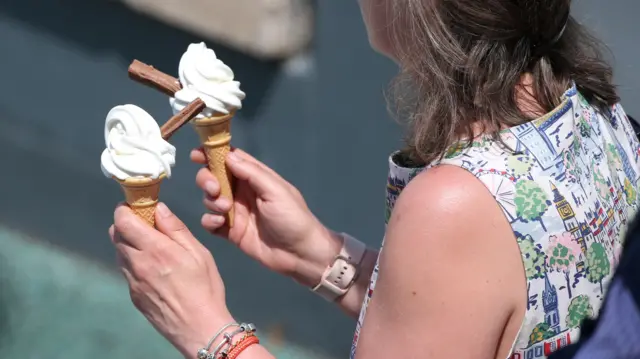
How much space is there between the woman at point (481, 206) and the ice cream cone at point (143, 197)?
0.09ft

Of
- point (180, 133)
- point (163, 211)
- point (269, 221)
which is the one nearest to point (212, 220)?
point (269, 221)

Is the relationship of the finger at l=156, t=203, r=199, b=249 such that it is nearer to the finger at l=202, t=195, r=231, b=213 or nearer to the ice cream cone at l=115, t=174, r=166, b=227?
the ice cream cone at l=115, t=174, r=166, b=227

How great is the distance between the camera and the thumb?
1.83 metres

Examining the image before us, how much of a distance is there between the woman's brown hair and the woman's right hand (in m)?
0.44

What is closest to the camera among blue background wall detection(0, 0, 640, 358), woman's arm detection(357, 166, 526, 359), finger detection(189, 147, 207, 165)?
woman's arm detection(357, 166, 526, 359)

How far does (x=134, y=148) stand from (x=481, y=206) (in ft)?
2.20

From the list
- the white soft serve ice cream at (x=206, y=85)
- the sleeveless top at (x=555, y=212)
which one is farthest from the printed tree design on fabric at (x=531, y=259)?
the white soft serve ice cream at (x=206, y=85)

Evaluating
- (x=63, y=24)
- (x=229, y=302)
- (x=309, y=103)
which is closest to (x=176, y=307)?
(x=309, y=103)

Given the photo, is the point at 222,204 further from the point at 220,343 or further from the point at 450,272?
the point at 450,272

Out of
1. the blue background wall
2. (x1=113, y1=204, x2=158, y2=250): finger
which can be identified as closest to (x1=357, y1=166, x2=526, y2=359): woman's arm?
(x1=113, y1=204, x2=158, y2=250): finger

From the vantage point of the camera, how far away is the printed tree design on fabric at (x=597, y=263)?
1363 mm

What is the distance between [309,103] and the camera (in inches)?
123

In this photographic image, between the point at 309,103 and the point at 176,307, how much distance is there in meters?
1.67

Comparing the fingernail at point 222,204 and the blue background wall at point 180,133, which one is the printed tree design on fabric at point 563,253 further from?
the blue background wall at point 180,133
